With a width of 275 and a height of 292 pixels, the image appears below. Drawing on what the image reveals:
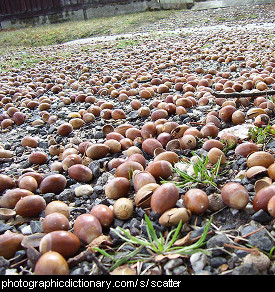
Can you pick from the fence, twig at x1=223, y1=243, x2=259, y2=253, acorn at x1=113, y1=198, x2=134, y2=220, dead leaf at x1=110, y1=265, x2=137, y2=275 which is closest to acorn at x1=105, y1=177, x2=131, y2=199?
acorn at x1=113, y1=198, x2=134, y2=220

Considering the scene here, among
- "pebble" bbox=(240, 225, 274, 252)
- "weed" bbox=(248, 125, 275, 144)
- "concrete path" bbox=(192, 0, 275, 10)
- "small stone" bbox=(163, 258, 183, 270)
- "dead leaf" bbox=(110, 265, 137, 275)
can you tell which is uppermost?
"concrete path" bbox=(192, 0, 275, 10)

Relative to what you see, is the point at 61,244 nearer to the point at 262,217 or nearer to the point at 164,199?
the point at 164,199

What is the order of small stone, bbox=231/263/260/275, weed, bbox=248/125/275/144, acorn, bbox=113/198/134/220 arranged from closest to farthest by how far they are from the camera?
small stone, bbox=231/263/260/275 → acorn, bbox=113/198/134/220 → weed, bbox=248/125/275/144

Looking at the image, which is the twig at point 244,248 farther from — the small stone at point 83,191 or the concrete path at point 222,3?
the concrete path at point 222,3

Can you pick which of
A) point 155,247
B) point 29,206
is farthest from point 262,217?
point 29,206

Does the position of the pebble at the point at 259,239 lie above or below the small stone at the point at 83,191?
below

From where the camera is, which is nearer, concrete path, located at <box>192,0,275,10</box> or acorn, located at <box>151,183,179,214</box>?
acorn, located at <box>151,183,179,214</box>

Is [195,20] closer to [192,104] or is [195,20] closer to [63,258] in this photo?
[192,104]

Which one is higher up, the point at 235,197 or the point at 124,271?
the point at 235,197

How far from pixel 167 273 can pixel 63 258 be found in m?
0.42

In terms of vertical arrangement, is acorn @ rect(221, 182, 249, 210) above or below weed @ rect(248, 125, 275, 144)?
below

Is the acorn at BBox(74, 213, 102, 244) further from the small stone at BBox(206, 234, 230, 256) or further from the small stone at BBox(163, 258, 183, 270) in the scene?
the small stone at BBox(206, 234, 230, 256)

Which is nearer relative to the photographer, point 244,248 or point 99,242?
point 244,248

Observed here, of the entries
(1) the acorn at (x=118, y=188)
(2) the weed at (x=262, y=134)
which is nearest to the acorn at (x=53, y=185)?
(1) the acorn at (x=118, y=188)
